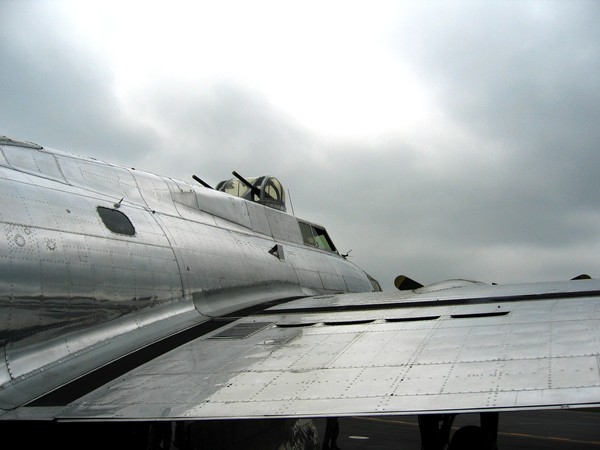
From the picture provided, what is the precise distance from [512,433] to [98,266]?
45.4ft

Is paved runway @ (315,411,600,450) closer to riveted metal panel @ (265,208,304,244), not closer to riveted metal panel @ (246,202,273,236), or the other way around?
riveted metal panel @ (265,208,304,244)

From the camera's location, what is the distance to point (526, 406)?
13.7ft

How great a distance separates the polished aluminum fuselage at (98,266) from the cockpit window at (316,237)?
2.92m

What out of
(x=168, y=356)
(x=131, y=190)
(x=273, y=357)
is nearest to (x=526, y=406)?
(x=273, y=357)

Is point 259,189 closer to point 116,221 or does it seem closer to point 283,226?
point 283,226

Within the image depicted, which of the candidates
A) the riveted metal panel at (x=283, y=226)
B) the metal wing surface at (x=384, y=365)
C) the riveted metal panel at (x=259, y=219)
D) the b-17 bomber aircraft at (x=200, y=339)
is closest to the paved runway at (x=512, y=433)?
the riveted metal panel at (x=283, y=226)

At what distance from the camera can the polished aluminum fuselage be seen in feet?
18.3

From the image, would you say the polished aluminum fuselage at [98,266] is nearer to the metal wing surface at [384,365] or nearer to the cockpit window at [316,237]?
the metal wing surface at [384,365]

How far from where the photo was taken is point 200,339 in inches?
275

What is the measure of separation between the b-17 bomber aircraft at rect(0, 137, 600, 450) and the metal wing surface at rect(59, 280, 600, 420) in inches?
0.8

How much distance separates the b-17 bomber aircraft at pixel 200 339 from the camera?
479 centimetres

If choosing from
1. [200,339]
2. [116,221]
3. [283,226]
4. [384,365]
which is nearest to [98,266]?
[116,221]

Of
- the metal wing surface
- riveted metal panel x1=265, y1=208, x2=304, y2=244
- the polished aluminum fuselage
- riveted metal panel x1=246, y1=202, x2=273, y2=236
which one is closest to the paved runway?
riveted metal panel x1=265, y1=208, x2=304, y2=244

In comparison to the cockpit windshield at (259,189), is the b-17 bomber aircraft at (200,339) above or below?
below
